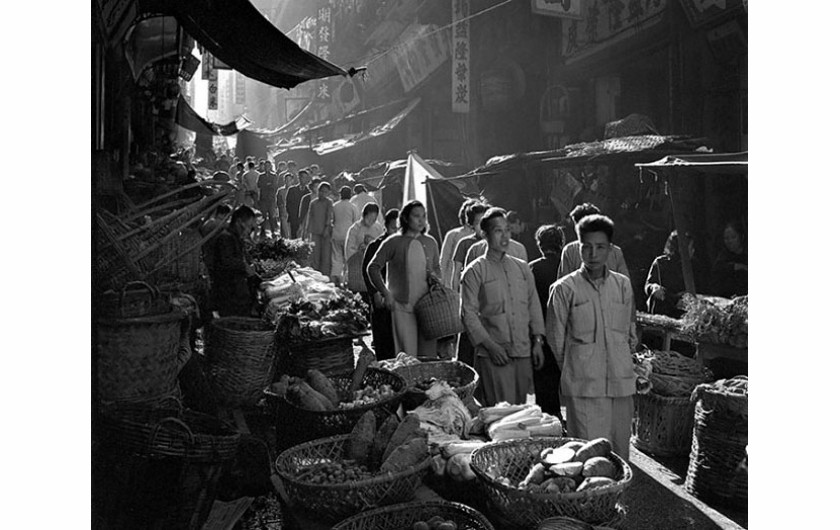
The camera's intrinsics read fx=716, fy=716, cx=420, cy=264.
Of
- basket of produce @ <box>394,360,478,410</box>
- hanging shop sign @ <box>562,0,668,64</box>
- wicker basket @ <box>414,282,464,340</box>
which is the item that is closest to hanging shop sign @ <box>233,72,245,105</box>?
hanging shop sign @ <box>562,0,668,64</box>

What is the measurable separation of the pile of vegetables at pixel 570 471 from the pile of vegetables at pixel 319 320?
220 cm

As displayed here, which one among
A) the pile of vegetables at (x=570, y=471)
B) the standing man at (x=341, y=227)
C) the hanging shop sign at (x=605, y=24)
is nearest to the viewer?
the pile of vegetables at (x=570, y=471)

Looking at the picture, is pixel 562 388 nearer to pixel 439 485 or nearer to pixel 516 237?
pixel 439 485

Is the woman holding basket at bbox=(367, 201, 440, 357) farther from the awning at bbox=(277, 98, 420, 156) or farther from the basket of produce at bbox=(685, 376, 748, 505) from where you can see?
the awning at bbox=(277, 98, 420, 156)

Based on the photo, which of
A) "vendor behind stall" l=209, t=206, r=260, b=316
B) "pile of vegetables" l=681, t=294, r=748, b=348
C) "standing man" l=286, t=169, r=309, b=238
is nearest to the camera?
"pile of vegetables" l=681, t=294, r=748, b=348

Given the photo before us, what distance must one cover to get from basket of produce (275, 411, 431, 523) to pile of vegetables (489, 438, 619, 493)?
1.09 feet

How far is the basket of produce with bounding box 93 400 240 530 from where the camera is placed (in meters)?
2.81

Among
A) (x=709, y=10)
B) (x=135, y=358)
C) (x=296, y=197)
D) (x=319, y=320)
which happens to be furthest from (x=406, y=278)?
(x=296, y=197)

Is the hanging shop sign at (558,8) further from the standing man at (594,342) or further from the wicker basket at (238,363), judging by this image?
the wicker basket at (238,363)

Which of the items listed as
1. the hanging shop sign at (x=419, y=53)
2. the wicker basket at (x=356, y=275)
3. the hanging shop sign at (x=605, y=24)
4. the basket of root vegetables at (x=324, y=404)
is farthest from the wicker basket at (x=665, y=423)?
the hanging shop sign at (x=419, y=53)

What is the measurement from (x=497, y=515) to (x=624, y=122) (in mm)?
7732

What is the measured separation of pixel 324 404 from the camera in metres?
3.50

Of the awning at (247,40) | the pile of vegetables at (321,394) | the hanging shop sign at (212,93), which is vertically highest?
the hanging shop sign at (212,93)

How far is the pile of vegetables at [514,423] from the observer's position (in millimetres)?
3154
